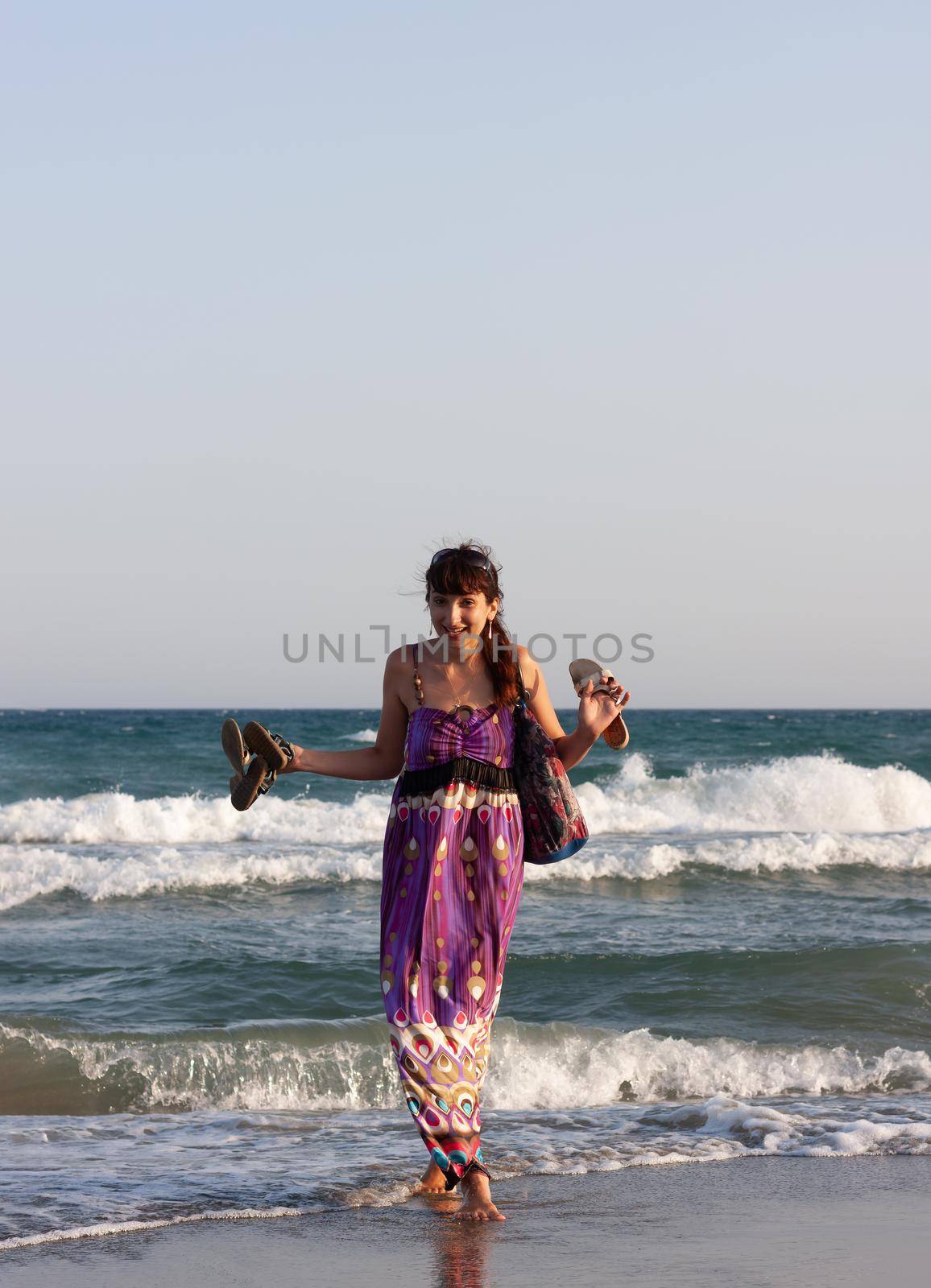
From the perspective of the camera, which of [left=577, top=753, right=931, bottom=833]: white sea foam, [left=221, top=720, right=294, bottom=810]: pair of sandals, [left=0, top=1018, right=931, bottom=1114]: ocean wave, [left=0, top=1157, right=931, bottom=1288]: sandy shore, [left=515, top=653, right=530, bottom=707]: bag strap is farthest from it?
[left=577, top=753, right=931, bottom=833]: white sea foam

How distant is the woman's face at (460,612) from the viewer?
4469 millimetres

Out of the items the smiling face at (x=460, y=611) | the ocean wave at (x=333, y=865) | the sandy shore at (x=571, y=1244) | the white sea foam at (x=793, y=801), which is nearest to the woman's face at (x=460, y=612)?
the smiling face at (x=460, y=611)

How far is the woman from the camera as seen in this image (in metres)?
4.33

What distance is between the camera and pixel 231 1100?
6.59 metres

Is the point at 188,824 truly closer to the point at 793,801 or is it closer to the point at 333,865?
the point at 333,865

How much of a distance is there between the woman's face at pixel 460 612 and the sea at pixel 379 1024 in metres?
1.93

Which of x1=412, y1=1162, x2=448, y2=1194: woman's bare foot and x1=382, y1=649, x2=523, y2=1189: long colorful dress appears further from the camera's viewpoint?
x1=412, y1=1162, x2=448, y2=1194: woman's bare foot

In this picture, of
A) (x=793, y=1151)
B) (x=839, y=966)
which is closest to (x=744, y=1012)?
(x=839, y=966)

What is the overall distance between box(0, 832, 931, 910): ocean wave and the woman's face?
847 centimetres

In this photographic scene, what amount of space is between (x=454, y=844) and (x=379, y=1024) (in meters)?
3.30

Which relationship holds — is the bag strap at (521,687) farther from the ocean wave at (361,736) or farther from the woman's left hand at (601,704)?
the ocean wave at (361,736)

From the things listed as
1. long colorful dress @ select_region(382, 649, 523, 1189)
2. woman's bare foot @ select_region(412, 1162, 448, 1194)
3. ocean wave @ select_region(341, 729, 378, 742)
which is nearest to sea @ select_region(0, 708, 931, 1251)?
woman's bare foot @ select_region(412, 1162, 448, 1194)

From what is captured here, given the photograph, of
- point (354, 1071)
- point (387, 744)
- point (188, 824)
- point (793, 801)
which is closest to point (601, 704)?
point (387, 744)

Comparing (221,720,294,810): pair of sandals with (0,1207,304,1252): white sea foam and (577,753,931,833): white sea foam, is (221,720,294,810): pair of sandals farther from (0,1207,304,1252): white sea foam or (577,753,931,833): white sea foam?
(577,753,931,833): white sea foam
